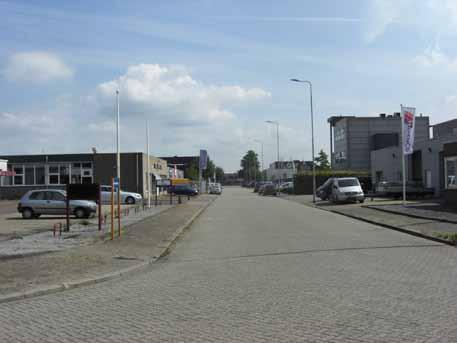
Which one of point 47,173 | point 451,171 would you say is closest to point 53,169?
point 47,173

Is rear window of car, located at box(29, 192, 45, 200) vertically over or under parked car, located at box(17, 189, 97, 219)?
over

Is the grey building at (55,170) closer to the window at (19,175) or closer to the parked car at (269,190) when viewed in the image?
the window at (19,175)

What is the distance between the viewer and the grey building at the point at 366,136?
307ft

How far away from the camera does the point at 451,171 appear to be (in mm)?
31469

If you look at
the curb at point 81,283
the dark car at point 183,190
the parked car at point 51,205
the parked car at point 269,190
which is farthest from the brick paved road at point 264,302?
the parked car at point 269,190

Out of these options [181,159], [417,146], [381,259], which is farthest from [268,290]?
[181,159]

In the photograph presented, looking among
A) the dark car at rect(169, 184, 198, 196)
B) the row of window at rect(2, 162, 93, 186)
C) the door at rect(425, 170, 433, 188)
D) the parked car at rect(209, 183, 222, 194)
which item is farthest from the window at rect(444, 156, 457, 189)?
the parked car at rect(209, 183, 222, 194)

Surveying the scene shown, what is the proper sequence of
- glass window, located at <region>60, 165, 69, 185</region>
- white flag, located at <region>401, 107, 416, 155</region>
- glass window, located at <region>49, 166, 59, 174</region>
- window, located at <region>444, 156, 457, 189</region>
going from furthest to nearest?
glass window, located at <region>49, 166, 59, 174</region>, glass window, located at <region>60, 165, 69, 185</region>, white flag, located at <region>401, 107, 416, 155</region>, window, located at <region>444, 156, 457, 189</region>

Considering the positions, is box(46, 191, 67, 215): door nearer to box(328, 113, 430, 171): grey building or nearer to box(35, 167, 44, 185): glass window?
box(35, 167, 44, 185): glass window

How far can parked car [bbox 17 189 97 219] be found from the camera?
91.4 feet

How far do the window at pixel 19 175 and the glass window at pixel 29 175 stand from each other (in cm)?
47

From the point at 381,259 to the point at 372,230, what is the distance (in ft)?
25.9

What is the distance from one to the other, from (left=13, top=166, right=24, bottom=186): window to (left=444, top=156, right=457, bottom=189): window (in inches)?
1897

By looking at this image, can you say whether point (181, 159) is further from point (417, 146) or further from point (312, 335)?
point (312, 335)
